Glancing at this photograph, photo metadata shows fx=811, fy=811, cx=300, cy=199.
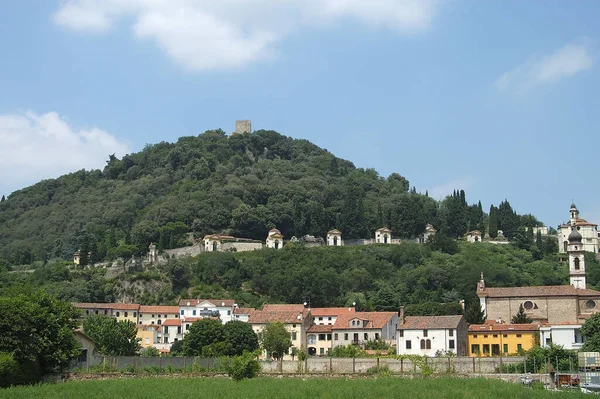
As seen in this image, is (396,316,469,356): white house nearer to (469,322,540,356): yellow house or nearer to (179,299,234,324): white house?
(469,322,540,356): yellow house

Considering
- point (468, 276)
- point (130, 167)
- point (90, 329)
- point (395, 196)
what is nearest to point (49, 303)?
point (90, 329)

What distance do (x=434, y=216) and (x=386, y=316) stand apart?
5558cm

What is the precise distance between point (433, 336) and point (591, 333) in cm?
1224

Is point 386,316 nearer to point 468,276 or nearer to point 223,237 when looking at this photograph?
point 468,276

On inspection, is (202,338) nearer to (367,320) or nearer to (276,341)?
(276,341)

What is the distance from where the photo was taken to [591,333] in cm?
6059

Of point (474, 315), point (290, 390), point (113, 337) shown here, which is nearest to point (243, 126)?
point (474, 315)

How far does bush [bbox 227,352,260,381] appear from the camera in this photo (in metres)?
43.5

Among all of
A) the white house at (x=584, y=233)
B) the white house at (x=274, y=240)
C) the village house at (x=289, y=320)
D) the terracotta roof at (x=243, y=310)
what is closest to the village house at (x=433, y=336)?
the village house at (x=289, y=320)

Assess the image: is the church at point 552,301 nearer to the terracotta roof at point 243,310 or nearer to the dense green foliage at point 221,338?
the terracotta roof at point 243,310

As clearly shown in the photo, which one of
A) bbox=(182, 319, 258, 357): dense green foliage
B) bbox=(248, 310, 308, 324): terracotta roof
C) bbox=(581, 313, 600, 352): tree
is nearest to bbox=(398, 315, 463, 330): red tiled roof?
bbox=(581, 313, 600, 352): tree

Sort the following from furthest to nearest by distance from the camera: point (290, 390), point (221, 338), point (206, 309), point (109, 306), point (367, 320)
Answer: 1. point (109, 306)
2. point (206, 309)
3. point (367, 320)
4. point (221, 338)
5. point (290, 390)

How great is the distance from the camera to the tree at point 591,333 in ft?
182

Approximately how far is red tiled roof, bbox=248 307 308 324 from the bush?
96.8 ft
